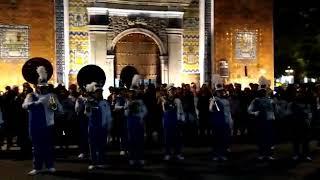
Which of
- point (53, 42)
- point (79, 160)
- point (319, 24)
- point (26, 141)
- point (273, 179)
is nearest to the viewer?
point (319, 24)

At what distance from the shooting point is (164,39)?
66.5 feet

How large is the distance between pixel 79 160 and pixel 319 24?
6.45 meters

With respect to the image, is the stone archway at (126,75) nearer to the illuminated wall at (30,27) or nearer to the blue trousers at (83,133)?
the illuminated wall at (30,27)

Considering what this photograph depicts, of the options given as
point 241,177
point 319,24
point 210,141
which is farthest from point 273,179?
point 210,141

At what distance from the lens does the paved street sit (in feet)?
35.9

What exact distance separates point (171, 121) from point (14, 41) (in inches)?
286

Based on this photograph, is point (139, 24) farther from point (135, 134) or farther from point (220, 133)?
point (135, 134)

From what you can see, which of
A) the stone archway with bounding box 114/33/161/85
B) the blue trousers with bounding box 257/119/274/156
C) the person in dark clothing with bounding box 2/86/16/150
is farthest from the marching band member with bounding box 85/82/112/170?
the stone archway with bounding box 114/33/161/85

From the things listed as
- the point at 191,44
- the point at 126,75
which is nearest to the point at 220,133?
the point at 126,75

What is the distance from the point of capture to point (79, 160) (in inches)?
515

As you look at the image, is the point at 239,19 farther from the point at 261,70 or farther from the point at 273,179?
the point at 273,179

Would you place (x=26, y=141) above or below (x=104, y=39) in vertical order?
below

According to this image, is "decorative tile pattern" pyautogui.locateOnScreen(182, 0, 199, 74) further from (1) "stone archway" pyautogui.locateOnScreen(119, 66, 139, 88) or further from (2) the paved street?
(2) the paved street

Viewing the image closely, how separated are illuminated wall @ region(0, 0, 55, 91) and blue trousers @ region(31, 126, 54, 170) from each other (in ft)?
22.1
